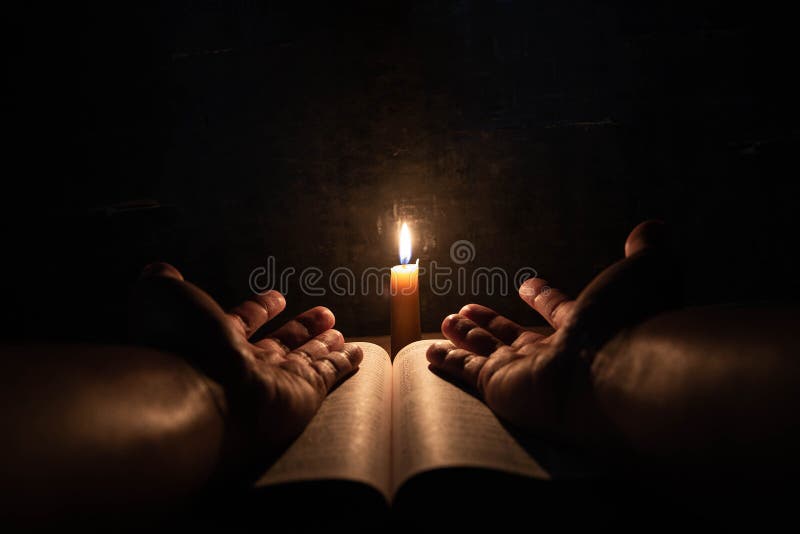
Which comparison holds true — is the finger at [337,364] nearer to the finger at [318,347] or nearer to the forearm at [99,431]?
the finger at [318,347]

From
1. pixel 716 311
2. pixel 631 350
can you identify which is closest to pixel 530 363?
pixel 631 350

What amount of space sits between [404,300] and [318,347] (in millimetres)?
237

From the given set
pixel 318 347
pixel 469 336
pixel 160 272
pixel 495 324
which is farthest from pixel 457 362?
pixel 160 272

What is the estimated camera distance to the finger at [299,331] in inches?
46.8

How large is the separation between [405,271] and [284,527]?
0.68 meters

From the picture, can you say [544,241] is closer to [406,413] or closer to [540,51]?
[540,51]

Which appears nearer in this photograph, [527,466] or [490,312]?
[527,466]

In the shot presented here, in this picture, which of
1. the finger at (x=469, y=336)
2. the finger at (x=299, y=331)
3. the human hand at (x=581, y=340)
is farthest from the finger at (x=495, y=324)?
the finger at (x=299, y=331)

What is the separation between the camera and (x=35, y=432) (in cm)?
56

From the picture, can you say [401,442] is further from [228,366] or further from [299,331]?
[299,331]

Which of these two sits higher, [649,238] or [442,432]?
[649,238]

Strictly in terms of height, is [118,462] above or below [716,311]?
below

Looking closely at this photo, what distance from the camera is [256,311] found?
3.88 feet

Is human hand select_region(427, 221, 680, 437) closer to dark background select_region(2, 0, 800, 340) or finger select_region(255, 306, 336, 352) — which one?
finger select_region(255, 306, 336, 352)
